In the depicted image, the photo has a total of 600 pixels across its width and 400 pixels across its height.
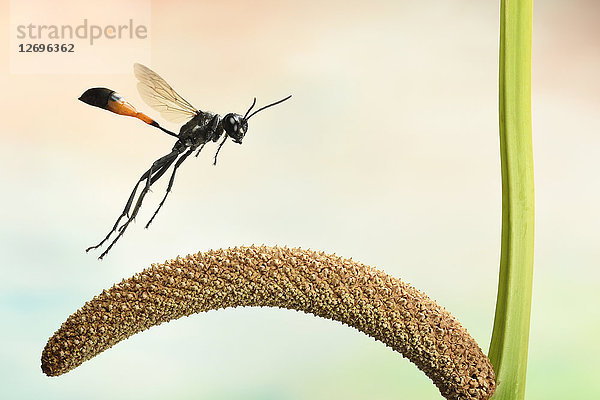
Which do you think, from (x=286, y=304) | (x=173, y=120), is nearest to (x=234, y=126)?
(x=173, y=120)

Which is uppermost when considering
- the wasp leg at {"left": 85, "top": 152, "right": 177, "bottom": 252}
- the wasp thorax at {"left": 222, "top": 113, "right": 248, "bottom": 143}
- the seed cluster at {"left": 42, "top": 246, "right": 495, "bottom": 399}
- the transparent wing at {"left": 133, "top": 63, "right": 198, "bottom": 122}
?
the transparent wing at {"left": 133, "top": 63, "right": 198, "bottom": 122}

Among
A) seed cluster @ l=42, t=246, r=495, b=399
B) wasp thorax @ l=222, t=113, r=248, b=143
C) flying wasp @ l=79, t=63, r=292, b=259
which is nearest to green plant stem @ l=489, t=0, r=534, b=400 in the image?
seed cluster @ l=42, t=246, r=495, b=399

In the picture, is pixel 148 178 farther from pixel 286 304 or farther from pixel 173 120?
pixel 286 304

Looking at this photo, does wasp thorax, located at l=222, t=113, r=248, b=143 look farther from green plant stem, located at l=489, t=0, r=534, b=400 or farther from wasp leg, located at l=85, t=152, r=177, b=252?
green plant stem, located at l=489, t=0, r=534, b=400

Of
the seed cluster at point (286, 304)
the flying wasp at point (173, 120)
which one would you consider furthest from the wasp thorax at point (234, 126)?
the seed cluster at point (286, 304)

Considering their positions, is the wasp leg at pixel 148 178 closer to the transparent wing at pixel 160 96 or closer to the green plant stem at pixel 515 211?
the transparent wing at pixel 160 96
